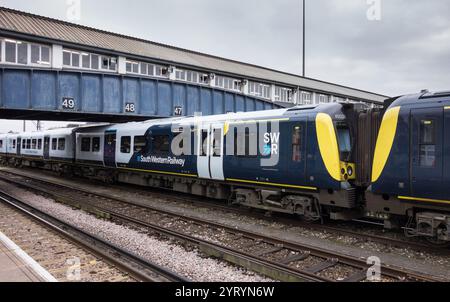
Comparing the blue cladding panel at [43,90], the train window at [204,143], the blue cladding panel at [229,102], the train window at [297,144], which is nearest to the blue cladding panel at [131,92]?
the blue cladding panel at [43,90]

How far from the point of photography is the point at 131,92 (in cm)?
2092

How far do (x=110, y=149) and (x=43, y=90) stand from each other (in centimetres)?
402

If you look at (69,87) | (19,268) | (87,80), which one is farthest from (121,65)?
(19,268)

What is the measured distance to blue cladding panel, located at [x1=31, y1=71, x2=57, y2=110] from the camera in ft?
58.2

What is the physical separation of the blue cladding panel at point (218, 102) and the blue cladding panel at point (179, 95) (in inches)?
83.0

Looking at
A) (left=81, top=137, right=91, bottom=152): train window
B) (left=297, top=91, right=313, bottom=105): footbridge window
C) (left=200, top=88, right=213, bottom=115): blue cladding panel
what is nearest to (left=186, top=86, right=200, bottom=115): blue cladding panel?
(left=200, top=88, right=213, bottom=115): blue cladding panel

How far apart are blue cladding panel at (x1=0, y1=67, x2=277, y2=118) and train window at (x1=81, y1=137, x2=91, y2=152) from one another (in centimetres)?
223

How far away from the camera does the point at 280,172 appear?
35.3ft

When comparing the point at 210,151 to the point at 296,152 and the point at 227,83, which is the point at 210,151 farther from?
the point at 227,83

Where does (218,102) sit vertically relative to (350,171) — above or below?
above

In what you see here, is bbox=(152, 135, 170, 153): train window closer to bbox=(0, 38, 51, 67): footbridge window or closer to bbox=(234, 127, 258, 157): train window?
bbox=(234, 127, 258, 157): train window

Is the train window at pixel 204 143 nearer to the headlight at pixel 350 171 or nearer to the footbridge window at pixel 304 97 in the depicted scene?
the headlight at pixel 350 171

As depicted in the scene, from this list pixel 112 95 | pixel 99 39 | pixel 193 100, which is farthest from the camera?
pixel 99 39
